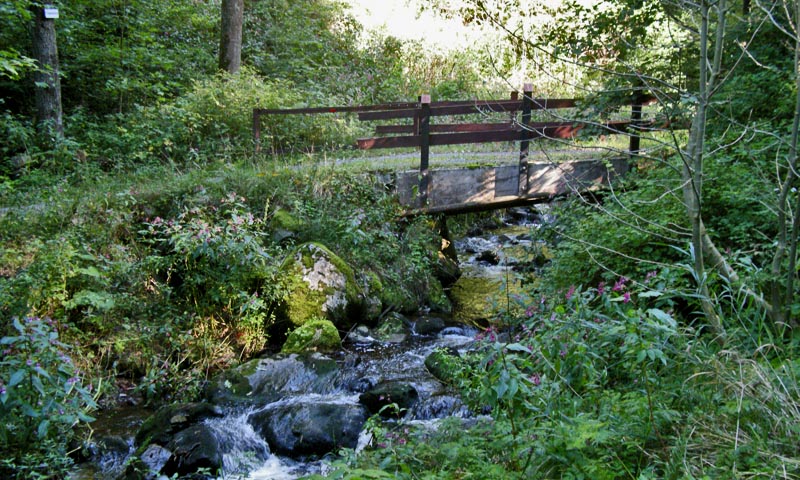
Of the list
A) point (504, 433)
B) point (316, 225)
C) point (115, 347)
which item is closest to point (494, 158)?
point (316, 225)

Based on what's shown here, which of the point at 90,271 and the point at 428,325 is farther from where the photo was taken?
the point at 428,325

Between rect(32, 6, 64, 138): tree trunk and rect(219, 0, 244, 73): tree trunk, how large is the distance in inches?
167

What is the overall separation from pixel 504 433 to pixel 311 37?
1743cm

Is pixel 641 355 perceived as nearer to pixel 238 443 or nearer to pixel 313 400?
pixel 238 443

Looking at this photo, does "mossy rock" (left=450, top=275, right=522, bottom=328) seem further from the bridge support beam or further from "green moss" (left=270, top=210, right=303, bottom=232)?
"green moss" (left=270, top=210, right=303, bottom=232)

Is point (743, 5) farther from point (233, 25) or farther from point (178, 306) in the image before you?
point (233, 25)

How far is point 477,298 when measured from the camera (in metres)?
9.73

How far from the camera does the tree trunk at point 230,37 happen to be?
1423 cm

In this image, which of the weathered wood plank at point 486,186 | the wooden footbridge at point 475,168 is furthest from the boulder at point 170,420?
the weathered wood plank at point 486,186

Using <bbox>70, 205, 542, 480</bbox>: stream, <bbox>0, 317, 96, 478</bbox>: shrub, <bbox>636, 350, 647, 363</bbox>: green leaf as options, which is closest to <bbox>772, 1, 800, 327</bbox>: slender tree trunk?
<bbox>636, 350, 647, 363</bbox>: green leaf

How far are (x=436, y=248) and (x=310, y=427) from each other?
16.6ft

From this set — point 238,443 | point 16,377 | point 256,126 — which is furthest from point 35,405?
point 256,126

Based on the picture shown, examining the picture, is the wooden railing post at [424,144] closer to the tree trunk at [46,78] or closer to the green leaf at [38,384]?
the tree trunk at [46,78]

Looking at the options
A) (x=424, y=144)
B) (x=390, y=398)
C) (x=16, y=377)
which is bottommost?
(x=390, y=398)
